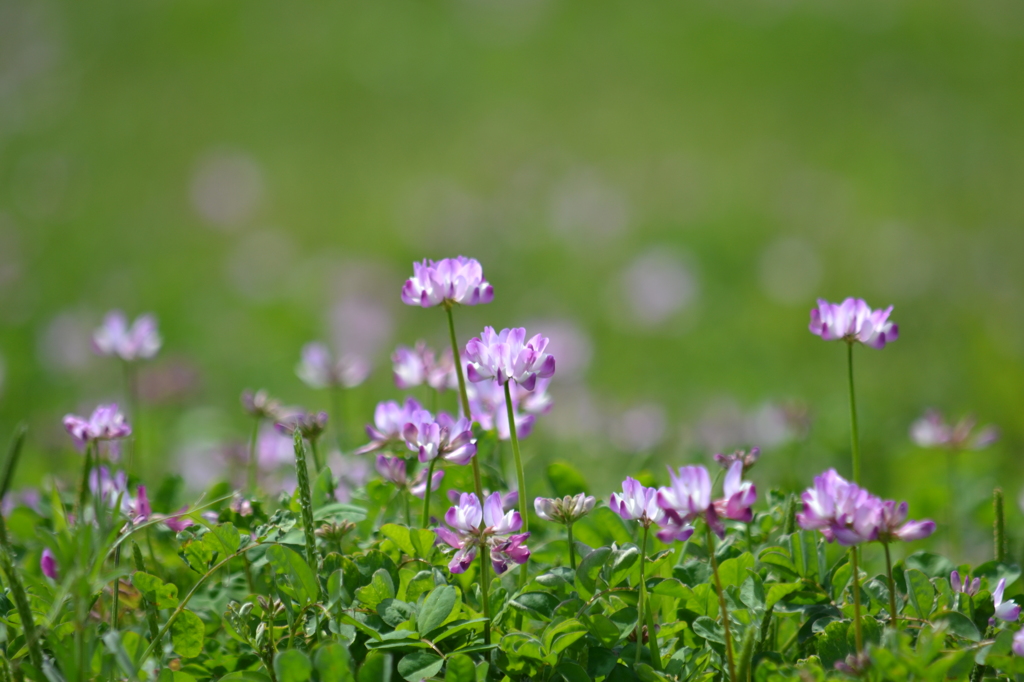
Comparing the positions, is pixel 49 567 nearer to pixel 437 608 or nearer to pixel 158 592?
pixel 158 592

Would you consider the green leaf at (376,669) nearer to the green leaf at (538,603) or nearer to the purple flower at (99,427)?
the green leaf at (538,603)

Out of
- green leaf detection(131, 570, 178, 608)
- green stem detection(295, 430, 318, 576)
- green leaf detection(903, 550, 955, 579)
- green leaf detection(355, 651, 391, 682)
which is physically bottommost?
green leaf detection(903, 550, 955, 579)

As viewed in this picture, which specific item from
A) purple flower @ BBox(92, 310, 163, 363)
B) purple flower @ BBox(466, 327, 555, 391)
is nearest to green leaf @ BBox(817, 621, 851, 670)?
purple flower @ BBox(466, 327, 555, 391)

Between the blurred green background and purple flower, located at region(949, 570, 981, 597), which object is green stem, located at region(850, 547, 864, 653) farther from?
the blurred green background

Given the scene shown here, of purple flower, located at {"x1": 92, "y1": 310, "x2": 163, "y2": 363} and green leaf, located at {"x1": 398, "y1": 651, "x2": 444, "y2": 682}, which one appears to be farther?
purple flower, located at {"x1": 92, "y1": 310, "x2": 163, "y2": 363}

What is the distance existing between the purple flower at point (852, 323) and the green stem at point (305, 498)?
65 centimetres

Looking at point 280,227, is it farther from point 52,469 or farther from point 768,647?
point 768,647

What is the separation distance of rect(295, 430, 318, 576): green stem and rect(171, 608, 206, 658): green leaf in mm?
189

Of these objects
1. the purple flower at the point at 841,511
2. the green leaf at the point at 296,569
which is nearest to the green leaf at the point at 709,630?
the purple flower at the point at 841,511

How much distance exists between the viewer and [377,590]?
113 centimetres

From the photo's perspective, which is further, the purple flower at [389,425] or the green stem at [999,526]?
the purple flower at [389,425]

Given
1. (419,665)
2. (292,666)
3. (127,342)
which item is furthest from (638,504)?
(127,342)

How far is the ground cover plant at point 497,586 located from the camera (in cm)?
98

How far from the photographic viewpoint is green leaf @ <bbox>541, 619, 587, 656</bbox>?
1.03 metres
